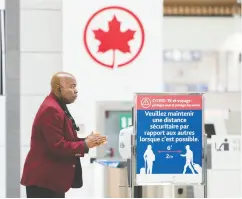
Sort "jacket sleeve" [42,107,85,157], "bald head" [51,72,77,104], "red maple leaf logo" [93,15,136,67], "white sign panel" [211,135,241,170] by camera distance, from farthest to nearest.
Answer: "white sign panel" [211,135,241,170] < "red maple leaf logo" [93,15,136,67] < "bald head" [51,72,77,104] < "jacket sleeve" [42,107,85,157]

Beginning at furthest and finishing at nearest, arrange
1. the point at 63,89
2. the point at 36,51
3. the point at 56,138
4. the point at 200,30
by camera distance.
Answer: the point at 200,30
the point at 36,51
the point at 63,89
the point at 56,138

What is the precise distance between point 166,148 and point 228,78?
6992 millimetres

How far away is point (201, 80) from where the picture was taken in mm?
10508

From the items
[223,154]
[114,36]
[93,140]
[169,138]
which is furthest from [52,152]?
[223,154]

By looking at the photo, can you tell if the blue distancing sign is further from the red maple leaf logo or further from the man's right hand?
the red maple leaf logo

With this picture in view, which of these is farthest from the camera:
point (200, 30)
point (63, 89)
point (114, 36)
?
point (200, 30)

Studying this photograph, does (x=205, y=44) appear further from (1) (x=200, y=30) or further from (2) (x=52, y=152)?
(2) (x=52, y=152)

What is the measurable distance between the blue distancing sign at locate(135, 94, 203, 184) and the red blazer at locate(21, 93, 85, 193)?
41 centimetres

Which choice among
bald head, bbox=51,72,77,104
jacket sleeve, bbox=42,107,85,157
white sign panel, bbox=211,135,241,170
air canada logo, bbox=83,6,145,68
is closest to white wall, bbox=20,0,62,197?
air canada logo, bbox=83,6,145,68

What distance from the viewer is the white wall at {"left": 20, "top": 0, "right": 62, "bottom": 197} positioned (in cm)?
535

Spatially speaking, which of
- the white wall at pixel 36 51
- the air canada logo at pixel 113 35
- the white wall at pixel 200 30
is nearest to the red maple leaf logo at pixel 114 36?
the air canada logo at pixel 113 35

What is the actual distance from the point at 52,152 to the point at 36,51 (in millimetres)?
1897

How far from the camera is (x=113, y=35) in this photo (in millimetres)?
5277

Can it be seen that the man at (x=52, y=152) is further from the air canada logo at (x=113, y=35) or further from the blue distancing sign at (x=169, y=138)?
the air canada logo at (x=113, y=35)
